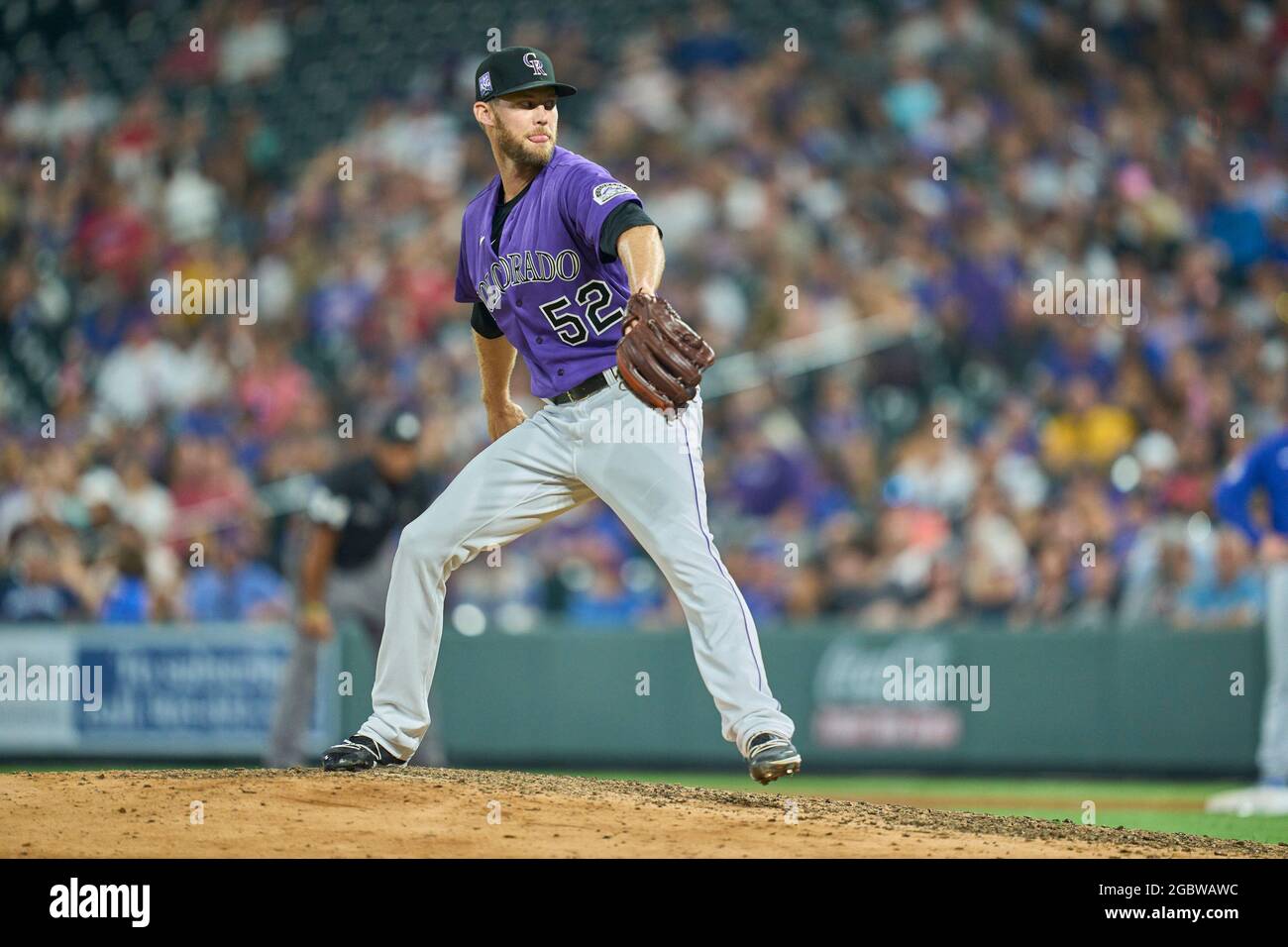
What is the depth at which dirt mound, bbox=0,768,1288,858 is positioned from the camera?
469 cm

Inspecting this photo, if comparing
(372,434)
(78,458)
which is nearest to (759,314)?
(372,434)

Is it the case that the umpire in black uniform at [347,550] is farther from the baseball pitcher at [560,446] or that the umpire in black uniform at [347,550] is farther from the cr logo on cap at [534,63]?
the cr logo on cap at [534,63]

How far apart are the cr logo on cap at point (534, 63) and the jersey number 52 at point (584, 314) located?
2.16 ft

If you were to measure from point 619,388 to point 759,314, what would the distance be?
23.1ft

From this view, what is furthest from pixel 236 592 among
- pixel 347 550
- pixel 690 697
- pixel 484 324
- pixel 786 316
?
pixel 484 324

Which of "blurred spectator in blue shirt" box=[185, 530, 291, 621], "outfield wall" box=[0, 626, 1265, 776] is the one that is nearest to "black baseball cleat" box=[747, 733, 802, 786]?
"outfield wall" box=[0, 626, 1265, 776]

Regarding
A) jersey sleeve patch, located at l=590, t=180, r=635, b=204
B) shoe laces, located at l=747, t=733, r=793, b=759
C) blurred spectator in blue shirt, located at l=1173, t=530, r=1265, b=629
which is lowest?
shoe laces, located at l=747, t=733, r=793, b=759

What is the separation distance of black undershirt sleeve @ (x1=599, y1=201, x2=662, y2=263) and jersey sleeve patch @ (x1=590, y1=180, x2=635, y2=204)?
0.05 meters

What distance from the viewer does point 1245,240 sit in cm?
1170

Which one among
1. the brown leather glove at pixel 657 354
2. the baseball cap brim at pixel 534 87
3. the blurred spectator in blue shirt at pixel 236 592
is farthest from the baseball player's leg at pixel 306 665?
the brown leather glove at pixel 657 354

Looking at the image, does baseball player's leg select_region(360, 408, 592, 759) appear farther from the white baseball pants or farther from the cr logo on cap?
the cr logo on cap

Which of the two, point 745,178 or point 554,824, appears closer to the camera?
point 554,824

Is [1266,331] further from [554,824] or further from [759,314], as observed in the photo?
[554,824]

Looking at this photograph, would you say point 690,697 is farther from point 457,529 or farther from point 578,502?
point 457,529
